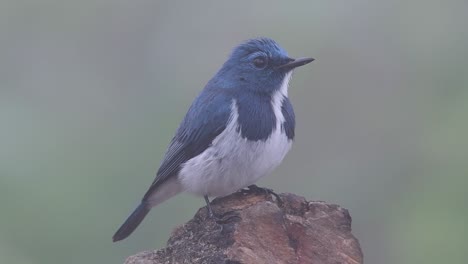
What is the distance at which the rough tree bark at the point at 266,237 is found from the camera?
178 inches

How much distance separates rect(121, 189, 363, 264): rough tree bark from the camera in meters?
4.53

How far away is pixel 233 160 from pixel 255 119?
0.30 meters

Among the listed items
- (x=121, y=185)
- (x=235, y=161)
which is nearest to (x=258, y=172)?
(x=235, y=161)

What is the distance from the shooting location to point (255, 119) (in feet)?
18.5

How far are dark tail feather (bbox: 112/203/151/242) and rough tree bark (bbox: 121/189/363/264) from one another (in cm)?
131

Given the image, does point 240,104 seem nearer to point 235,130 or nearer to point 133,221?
point 235,130

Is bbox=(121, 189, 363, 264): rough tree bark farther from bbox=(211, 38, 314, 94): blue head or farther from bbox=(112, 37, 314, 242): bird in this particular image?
bbox=(211, 38, 314, 94): blue head

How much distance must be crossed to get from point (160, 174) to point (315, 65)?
2961 millimetres

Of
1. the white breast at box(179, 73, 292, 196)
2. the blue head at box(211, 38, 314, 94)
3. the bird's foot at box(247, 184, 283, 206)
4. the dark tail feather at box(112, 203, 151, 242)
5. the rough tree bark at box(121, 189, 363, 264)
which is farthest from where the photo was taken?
the dark tail feather at box(112, 203, 151, 242)

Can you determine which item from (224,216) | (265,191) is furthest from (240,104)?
(224,216)

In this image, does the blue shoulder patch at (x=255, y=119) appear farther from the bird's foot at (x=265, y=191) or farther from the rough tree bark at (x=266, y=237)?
the rough tree bark at (x=266, y=237)

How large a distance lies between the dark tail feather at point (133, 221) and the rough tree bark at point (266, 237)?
1.31 m

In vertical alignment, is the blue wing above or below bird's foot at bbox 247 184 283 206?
above

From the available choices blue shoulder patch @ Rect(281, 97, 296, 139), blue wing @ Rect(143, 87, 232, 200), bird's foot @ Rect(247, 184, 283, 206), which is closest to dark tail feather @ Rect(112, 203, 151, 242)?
blue wing @ Rect(143, 87, 232, 200)
